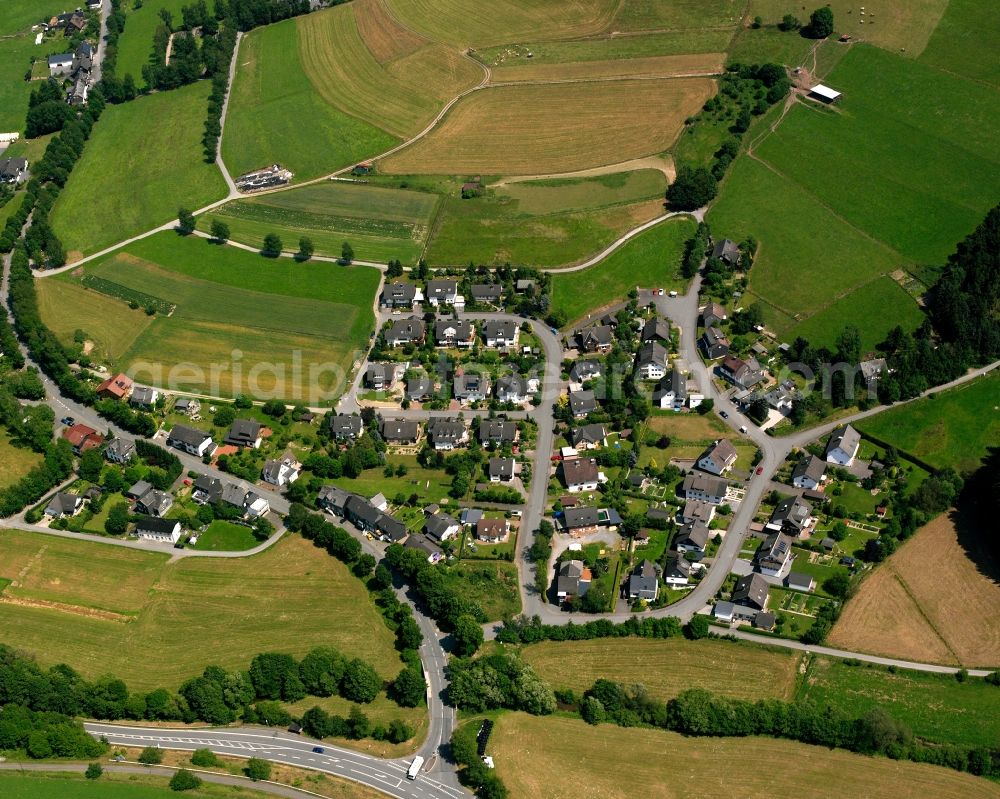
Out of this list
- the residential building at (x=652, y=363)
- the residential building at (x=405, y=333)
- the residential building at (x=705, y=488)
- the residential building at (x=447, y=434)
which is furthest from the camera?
the residential building at (x=405, y=333)

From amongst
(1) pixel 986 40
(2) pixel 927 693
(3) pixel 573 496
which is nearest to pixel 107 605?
(3) pixel 573 496

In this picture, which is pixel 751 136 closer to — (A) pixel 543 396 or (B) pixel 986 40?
(B) pixel 986 40

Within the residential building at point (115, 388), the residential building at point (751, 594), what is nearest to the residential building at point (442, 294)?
the residential building at point (115, 388)

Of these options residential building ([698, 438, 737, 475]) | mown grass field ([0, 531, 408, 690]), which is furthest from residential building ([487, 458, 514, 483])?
residential building ([698, 438, 737, 475])

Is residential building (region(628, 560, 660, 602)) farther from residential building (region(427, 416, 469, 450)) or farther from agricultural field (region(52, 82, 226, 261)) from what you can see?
agricultural field (region(52, 82, 226, 261))

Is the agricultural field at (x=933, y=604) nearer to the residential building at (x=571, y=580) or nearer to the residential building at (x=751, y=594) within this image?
the residential building at (x=751, y=594)

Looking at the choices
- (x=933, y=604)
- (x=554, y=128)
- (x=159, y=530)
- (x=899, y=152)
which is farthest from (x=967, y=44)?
(x=159, y=530)
